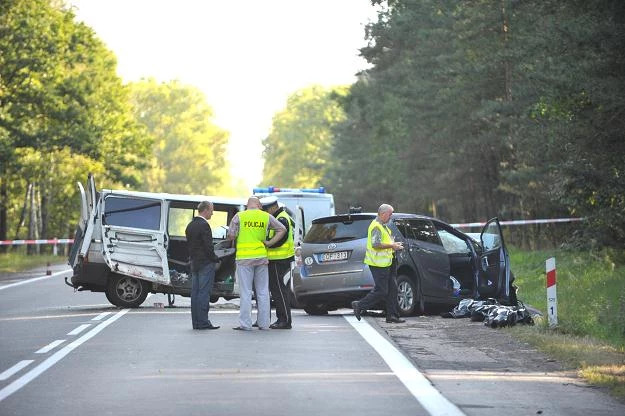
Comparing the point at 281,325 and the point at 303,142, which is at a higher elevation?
the point at 303,142

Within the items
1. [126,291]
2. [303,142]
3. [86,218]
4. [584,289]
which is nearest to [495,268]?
[584,289]

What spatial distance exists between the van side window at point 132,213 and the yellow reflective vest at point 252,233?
4641mm

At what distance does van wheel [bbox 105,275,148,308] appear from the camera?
22750mm

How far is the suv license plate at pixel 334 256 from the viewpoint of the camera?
2062 cm

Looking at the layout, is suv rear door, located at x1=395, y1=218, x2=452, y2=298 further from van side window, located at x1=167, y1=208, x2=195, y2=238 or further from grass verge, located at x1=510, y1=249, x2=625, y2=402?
van side window, located at x1=167, y1=208, x2=195, y2=238

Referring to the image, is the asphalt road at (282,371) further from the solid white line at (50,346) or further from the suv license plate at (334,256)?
the suv license plate at (334,256)

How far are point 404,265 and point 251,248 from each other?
132 inches

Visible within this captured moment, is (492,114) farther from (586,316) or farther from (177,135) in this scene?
(177,135)

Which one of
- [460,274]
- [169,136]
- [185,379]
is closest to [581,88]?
[460,274]

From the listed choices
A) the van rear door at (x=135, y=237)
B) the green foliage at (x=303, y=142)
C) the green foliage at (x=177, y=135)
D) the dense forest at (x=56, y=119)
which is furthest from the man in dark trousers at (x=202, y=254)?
the green foliage at (x=177, y=135)

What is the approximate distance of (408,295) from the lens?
20.3 metres

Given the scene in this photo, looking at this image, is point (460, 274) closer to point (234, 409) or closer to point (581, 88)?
point (581, 88)

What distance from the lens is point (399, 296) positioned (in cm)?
2022

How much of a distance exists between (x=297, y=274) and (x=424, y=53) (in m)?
39.4
